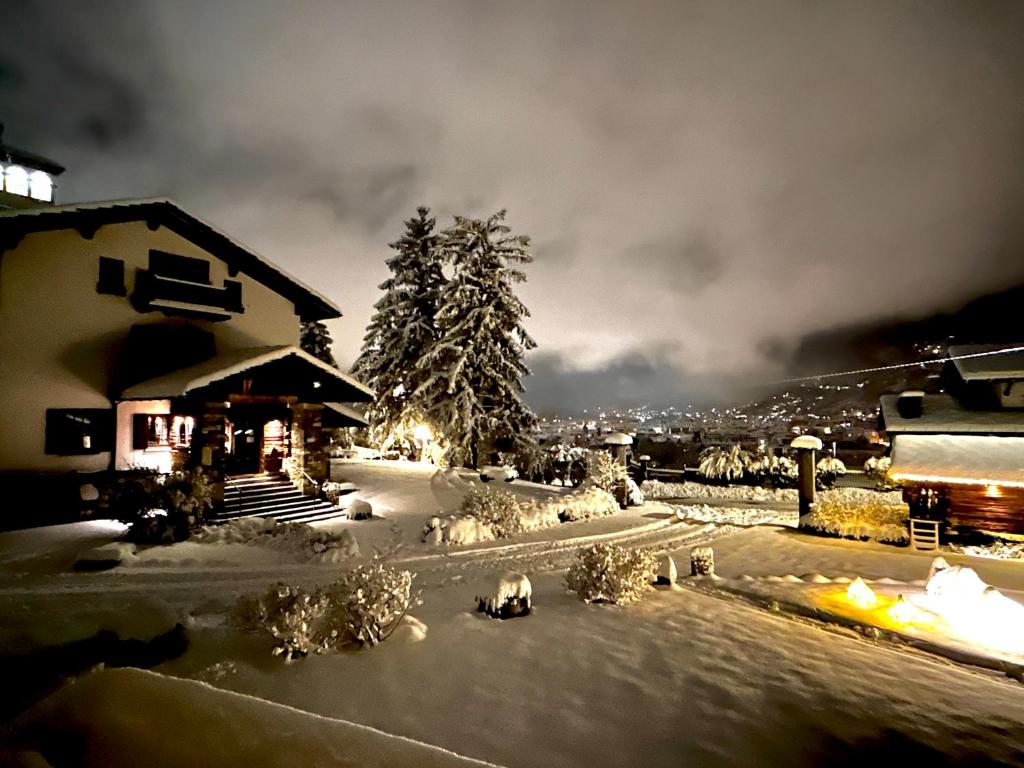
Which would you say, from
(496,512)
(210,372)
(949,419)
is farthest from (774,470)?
(210,372)

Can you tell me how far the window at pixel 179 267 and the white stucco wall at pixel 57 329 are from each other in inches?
12.6

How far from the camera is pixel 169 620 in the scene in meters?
6.36

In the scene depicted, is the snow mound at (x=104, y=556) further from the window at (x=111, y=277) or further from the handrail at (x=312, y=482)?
the window at (x=111, y=277)

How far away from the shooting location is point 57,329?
607 inches

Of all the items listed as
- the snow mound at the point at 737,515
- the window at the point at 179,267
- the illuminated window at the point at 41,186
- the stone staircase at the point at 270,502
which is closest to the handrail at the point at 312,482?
the stone staircase at the point at 270,502

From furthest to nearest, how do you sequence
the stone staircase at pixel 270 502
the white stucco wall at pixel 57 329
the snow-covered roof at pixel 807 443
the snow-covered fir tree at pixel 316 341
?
the snow-covered fir tree at pixel 316 341 < the snow-covered roof at pixel 807 443 < the stone staircase at pixel 270 502 < the white stucco wall at pixel 57 329

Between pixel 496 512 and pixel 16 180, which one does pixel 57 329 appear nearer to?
pixel 16 180

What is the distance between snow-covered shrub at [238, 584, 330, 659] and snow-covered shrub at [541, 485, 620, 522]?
37.3ft

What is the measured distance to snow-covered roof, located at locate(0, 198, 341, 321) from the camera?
48.7 feet

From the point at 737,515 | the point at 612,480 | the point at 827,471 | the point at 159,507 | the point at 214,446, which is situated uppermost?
the point at 214,446

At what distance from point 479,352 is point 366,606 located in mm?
20514

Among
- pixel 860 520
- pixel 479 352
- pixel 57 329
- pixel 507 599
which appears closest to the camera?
pixel 507 599

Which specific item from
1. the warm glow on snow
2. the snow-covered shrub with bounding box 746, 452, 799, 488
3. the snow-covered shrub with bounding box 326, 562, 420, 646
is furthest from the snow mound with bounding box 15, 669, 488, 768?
the snow-covered shrub with bounding box 746, 452, 799, 488

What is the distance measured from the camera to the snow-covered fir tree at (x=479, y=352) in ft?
86.0
